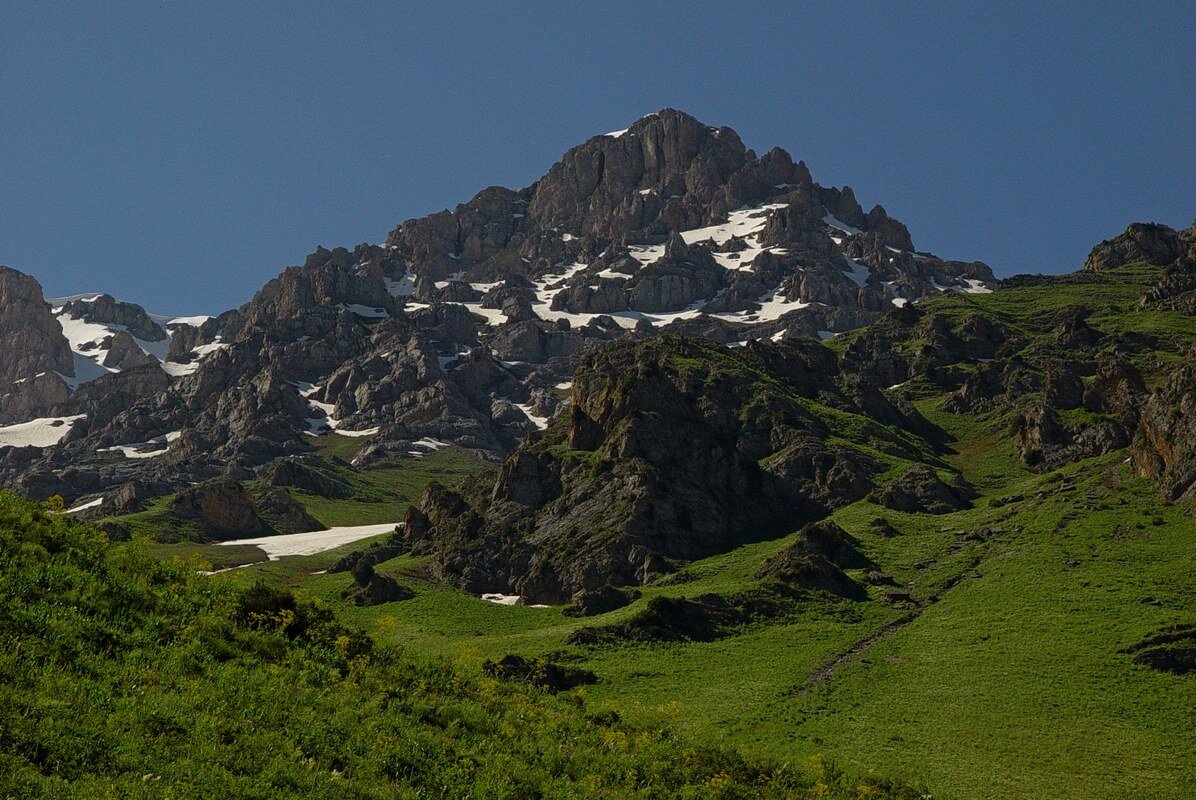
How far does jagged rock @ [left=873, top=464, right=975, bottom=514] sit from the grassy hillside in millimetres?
75730

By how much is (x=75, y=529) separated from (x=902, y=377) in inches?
6904

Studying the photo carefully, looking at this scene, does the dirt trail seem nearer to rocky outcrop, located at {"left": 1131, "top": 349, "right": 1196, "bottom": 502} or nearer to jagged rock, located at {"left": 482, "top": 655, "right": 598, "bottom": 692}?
jagged rock, located at {"left": 482, "top": 655, "right": 598, "bottom": 692}

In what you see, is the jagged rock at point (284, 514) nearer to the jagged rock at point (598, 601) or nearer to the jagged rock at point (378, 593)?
the jagged rock at point (378, 593)

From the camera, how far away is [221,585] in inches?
983

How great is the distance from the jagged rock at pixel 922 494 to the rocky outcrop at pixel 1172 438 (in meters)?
19.6

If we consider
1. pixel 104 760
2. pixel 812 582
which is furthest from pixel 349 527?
pixel 104 760

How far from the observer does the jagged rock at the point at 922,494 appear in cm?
9912

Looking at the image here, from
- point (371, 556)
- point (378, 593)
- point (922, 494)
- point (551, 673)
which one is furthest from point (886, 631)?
point (371, 556)

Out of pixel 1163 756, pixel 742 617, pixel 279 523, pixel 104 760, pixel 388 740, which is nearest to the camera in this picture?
pixel 104 760

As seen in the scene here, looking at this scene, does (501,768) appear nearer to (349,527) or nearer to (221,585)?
(221,585)

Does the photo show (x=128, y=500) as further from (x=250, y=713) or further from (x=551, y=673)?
(x=250, y=713)

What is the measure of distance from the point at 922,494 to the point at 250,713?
9397 centimetres

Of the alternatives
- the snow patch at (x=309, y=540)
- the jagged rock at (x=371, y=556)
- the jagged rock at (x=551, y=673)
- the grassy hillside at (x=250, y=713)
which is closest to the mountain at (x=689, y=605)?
the grassy hillside at (x=250, y=713)

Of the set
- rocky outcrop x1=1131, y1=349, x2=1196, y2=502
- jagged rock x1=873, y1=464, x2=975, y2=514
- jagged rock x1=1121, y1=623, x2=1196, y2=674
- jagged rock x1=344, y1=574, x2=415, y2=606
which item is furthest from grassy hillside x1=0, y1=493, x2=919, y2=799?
jagged rock x1=873, y1=464, x2=975, y2=514
